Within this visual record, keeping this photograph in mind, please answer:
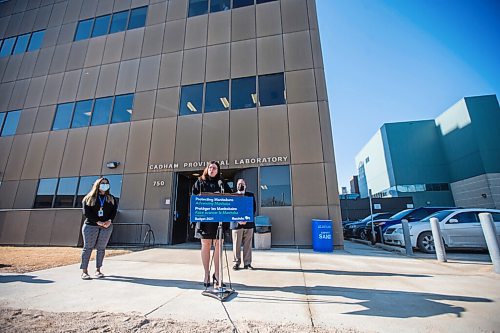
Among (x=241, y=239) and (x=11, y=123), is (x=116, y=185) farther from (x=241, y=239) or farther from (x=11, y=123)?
(x=11, y=123)

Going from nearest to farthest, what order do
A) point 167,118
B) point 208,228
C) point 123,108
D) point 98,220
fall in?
point 208,228, point 98,220, point 167,118, point 123,108

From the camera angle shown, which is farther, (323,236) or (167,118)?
(167,118)

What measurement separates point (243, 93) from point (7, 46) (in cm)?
1859

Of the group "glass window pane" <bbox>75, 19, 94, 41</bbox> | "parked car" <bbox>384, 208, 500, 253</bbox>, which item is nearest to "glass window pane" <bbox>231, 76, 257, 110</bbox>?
"parked car" <bbox>384, 208, 500, 253</bbox>

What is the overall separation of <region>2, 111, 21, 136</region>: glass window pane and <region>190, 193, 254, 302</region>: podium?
16.7m

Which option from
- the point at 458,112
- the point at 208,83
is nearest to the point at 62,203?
the point at 208,83

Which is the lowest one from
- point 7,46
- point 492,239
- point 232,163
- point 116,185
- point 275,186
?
point 492,239

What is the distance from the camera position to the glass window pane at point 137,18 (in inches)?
505

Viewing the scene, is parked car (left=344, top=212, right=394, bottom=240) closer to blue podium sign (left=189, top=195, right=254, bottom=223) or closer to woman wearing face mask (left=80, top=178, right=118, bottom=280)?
blue podium sign (left=189, top=195, right=254, bottom=223)

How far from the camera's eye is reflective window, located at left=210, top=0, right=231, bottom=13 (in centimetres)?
1176

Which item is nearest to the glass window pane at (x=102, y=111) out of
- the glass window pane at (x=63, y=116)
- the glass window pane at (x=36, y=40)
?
the glass window pane at (x=63, y=116)

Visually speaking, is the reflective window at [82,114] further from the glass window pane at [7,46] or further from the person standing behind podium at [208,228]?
the person standing behind podium at [208,228]

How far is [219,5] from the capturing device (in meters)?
11.9

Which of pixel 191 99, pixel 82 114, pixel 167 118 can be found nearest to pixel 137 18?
pixel 82 114
